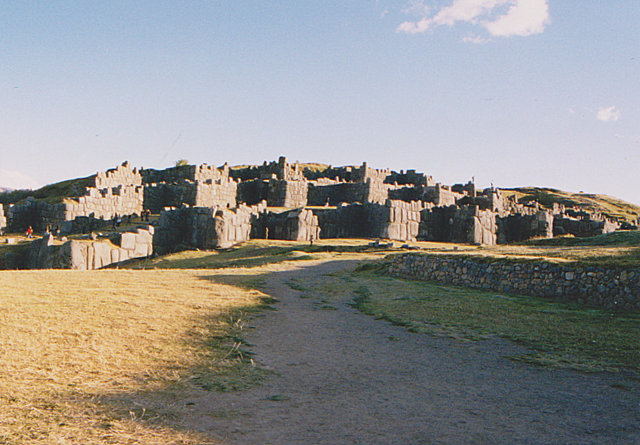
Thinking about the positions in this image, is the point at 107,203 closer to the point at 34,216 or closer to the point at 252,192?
the point at 34,216

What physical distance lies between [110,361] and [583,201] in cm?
9041

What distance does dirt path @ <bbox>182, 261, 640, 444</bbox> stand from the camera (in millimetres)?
5090

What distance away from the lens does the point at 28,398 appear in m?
5.27

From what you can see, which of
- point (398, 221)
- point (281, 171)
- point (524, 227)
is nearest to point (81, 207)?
point (281, 171)

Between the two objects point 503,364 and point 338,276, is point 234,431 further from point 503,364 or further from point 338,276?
point 338,276

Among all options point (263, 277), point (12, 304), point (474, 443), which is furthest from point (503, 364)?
point (263, 277)

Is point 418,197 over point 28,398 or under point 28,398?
over

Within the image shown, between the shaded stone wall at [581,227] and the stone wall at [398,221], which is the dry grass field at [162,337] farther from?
the shaded stone wall at [581,227]

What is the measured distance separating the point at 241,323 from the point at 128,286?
5.63m

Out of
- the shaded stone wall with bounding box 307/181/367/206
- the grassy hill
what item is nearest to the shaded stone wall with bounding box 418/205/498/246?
the shaded stone wall with bounding box 307/181/367/206

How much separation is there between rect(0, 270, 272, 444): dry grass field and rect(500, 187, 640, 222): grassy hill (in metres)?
77.0

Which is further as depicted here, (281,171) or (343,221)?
(281,171)

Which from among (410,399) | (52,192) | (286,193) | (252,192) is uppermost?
(52,192)

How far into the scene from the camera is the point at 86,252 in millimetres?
25984
